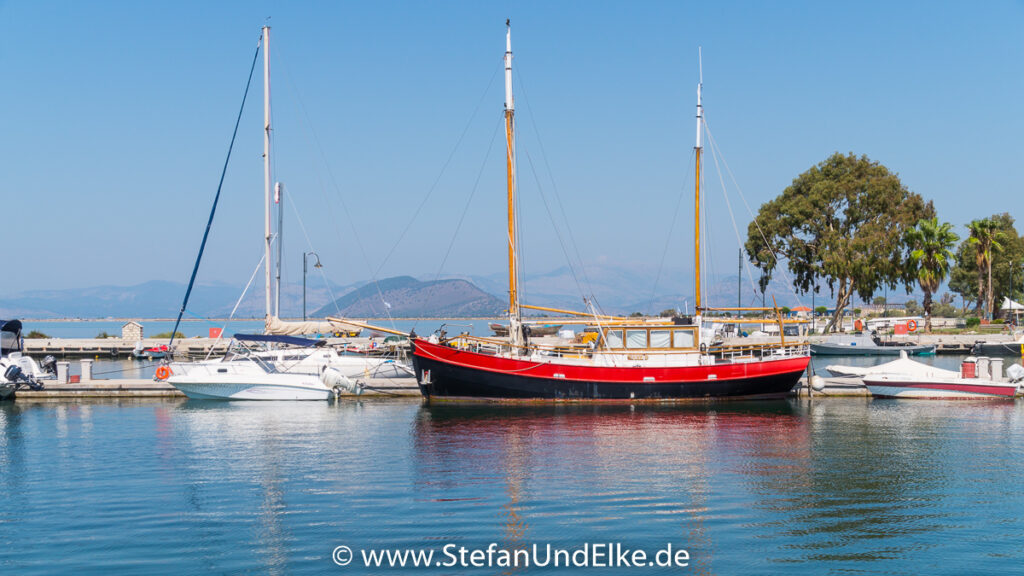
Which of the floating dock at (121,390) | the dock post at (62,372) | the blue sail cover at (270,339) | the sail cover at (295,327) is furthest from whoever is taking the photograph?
the sail cover at (295,327)

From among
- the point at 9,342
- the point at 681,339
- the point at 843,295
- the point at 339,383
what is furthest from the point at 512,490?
the point at 843,295

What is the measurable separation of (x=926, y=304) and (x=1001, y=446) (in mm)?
56029

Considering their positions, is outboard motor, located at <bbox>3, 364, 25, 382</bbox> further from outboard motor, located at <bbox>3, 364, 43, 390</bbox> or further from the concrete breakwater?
the concrete breakwater

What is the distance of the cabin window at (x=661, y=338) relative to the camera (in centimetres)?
3722

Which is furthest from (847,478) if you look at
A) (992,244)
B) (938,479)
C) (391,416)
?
(992,244)

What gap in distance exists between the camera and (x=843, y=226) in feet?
239

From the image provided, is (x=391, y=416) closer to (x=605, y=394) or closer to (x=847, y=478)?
(x=605, y=394)

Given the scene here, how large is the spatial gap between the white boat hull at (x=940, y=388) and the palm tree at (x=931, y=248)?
120ft

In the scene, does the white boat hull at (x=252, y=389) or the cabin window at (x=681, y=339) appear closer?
the white boat hull at (x=252, y=389)

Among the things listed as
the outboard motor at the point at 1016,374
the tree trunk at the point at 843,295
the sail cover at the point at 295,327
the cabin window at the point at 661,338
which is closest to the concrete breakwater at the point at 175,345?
the tree trunk at the point at 843,295

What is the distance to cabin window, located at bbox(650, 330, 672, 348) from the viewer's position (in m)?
37.2

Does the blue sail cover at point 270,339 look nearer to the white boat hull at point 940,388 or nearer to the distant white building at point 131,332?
the white boat hull at point 940,388
